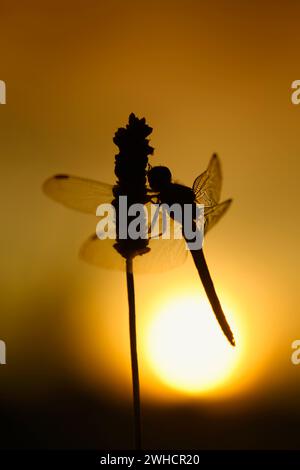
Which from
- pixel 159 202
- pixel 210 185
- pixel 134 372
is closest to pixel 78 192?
pixel 159 202

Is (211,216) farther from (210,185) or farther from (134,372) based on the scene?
(134,372)

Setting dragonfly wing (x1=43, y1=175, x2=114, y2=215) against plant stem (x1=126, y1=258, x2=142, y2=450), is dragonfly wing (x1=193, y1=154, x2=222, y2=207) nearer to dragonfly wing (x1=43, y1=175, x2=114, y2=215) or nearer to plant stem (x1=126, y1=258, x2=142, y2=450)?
dragonfly wing (x1=43, y1=175, x2=114, y2=215)

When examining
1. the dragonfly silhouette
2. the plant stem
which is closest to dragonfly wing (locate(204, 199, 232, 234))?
the dragonfly silhouette

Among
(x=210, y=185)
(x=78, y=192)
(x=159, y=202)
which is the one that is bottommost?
(x=159, y=202)

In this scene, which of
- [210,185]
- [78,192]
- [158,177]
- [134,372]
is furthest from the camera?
[210,185]

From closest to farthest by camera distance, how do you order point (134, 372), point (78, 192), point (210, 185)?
point (134, 372) < point (78, 192) < point (210, 185)
